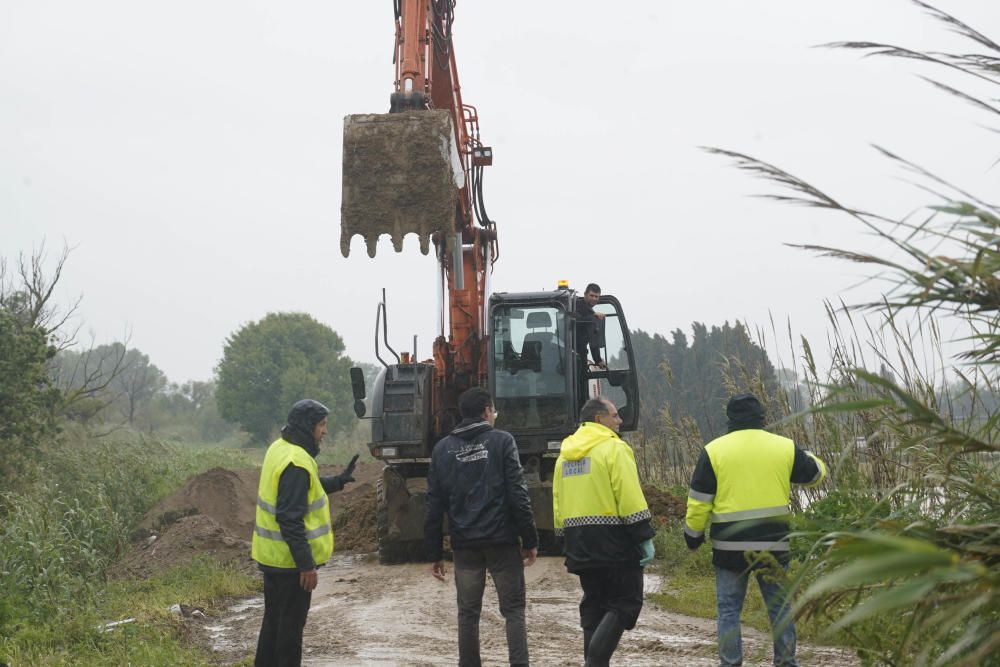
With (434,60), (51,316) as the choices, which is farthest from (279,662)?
(51,316)

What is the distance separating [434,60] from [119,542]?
833 cm

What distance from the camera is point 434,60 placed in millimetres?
11812

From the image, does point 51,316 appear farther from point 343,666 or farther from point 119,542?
point 343,666

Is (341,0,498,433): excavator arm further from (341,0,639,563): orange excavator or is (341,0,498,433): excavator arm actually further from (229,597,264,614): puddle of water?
(229,597,264,614): puddle of water

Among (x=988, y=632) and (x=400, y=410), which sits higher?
(x=400, y=410)

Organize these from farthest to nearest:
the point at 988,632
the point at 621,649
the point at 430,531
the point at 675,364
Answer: the point at 675,364, the point at 621,649, the point at 430,531, the point at 988,632

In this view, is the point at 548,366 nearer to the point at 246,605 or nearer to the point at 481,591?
the point at 246,605

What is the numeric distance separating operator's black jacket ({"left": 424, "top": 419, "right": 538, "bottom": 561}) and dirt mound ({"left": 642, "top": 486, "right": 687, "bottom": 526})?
7.31m

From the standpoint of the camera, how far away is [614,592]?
20.2 feet

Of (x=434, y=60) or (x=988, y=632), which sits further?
(x=434, y=60)

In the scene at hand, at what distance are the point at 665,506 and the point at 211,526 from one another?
6.91m

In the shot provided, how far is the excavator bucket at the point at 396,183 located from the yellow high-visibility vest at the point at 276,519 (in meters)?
3.68

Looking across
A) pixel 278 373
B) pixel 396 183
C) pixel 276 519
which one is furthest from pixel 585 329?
pixel 278 373

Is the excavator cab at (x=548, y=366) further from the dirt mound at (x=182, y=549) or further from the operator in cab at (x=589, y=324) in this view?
the dirt mound at (x=182, y=549)
